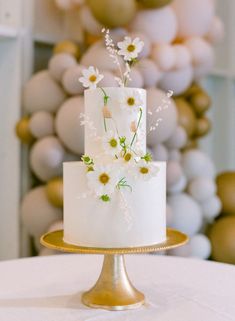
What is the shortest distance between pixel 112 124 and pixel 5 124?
1120 millimetres

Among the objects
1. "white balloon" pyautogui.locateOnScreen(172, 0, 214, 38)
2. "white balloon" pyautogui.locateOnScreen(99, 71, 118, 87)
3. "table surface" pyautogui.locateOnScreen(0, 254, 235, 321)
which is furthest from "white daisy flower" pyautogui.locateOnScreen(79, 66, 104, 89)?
"white balloon" pyautogui.locateOnScreen(172, 0, 214, 38)

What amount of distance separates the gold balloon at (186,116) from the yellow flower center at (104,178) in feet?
3.74

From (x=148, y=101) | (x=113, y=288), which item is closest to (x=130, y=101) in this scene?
(x=113, y=288)

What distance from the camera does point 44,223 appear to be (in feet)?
5.98

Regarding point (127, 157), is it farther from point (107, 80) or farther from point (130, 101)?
point (107, 80)

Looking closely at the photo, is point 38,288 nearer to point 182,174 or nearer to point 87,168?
point 87,168

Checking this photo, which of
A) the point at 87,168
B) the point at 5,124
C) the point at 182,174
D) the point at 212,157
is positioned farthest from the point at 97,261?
the point at 212,157

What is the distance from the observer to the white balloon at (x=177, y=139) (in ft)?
6.21

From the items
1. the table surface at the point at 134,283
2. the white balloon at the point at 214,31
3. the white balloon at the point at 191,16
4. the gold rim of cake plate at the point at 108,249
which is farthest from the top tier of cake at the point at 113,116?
the white balloon at the point at 214,31

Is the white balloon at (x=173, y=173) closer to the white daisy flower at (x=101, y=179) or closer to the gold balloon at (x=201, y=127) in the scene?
the gold balloon at (x=201, y=127)

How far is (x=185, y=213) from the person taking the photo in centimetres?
189

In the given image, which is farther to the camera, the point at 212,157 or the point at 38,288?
the point at 212,157

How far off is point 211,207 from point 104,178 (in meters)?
1.19

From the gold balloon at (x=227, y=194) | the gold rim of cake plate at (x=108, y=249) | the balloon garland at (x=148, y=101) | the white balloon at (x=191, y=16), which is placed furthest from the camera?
the gold balloon at (x=227, y=194)
